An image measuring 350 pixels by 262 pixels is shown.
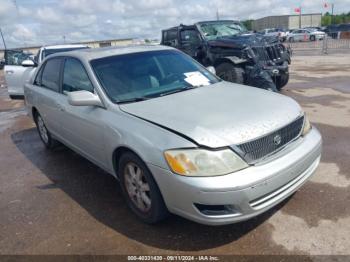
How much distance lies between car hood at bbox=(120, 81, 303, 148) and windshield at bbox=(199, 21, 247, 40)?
5.90m

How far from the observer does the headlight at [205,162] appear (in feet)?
8.18

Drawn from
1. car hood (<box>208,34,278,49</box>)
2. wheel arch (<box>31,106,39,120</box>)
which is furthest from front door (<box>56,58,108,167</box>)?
car hood (<box>208,34,278,49</box>)

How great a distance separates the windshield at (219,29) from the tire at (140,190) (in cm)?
664

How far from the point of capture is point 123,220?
327 cm

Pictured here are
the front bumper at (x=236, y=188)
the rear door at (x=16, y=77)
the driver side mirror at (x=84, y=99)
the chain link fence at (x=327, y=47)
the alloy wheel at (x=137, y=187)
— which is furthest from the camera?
the chain link fence at (x=327, y=47)

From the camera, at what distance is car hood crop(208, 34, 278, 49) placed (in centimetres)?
801

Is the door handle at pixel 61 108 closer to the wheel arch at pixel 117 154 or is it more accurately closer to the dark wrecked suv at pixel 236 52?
the wheel arch at pixel 117 154

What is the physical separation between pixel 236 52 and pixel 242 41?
12.3 inches

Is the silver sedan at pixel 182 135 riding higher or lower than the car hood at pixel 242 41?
lower

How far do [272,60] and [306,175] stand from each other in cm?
574

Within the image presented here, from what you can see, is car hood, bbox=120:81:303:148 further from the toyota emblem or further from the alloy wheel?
the alloy wheel

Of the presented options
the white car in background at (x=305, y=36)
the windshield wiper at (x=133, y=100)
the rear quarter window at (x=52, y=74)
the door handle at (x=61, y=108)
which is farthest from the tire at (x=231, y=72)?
the white car in background at (x=305, y=36)

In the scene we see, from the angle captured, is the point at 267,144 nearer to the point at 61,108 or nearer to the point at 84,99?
the point at 84,99

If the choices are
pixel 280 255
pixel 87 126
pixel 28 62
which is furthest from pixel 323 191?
pixel 28 62
